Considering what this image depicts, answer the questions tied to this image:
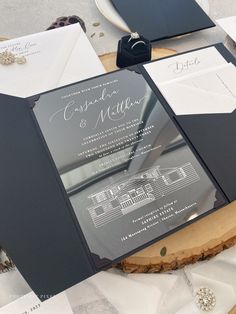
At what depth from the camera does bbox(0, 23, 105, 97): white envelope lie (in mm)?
605

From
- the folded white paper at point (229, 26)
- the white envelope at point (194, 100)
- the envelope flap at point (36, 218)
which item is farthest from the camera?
the folded white paper at point (229, 26)

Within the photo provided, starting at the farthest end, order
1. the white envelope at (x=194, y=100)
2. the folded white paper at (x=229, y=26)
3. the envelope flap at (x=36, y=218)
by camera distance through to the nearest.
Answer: the folded white paper at (x=229, y=26) → the white envelope at (x=194, y=100) → the envelope flap at (x=36, y=218)

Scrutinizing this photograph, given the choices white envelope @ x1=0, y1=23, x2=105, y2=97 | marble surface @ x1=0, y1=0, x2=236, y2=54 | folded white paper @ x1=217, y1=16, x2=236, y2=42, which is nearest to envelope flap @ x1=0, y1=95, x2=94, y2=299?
white envelope @ x1=0, y1=23, x2=105, y2=97

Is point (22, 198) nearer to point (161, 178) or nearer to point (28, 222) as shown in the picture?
point (28, 222)

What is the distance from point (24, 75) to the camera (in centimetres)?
62

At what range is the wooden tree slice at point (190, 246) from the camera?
18.5 inches

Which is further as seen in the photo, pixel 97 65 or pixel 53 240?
pixel 97 65

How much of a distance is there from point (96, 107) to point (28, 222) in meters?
0.20

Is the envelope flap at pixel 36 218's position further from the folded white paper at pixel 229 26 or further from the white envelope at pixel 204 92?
the folded white paper at pixel 229 26

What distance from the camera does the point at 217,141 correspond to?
53 cm

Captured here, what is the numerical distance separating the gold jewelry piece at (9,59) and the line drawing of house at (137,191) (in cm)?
32

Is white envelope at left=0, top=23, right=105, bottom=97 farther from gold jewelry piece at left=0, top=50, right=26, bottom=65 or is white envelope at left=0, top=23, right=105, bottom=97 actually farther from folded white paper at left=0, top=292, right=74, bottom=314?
folded white paper at left=0, top=292, right=74, bottom=314

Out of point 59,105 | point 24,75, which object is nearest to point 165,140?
point 59,105

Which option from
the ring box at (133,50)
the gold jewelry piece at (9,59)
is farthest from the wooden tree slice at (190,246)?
the gold jewelry piece at (9,59)
